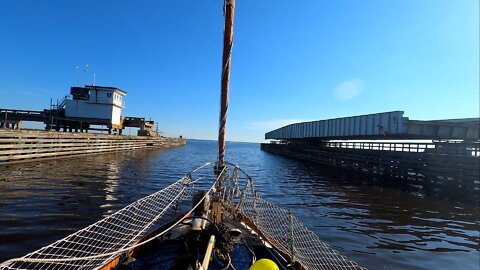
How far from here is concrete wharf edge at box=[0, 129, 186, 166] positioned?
19.5m

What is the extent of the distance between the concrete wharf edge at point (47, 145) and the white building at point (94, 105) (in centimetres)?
789

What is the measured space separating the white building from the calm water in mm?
29192

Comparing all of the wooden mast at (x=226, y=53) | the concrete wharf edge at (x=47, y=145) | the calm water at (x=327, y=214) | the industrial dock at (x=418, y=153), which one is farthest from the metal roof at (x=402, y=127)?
the concrete wharf edge at (x=47, y=145)

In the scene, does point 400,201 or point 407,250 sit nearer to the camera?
point 407,250

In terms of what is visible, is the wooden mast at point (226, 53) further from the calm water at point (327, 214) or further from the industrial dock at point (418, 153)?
the industrial dock at point (418, 153)

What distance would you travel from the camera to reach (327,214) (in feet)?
43.8

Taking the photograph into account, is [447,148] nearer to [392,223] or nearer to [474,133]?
[474,133]

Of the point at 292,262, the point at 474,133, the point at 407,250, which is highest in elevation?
the point at 474,133

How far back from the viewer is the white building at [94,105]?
153ft

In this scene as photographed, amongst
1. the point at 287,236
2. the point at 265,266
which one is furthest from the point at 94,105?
the point at 265,266

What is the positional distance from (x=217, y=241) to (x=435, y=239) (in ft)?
28.0

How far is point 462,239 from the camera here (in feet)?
35.0

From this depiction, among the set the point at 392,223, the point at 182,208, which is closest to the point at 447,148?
the point at 392,223

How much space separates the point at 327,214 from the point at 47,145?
21.1 meters
